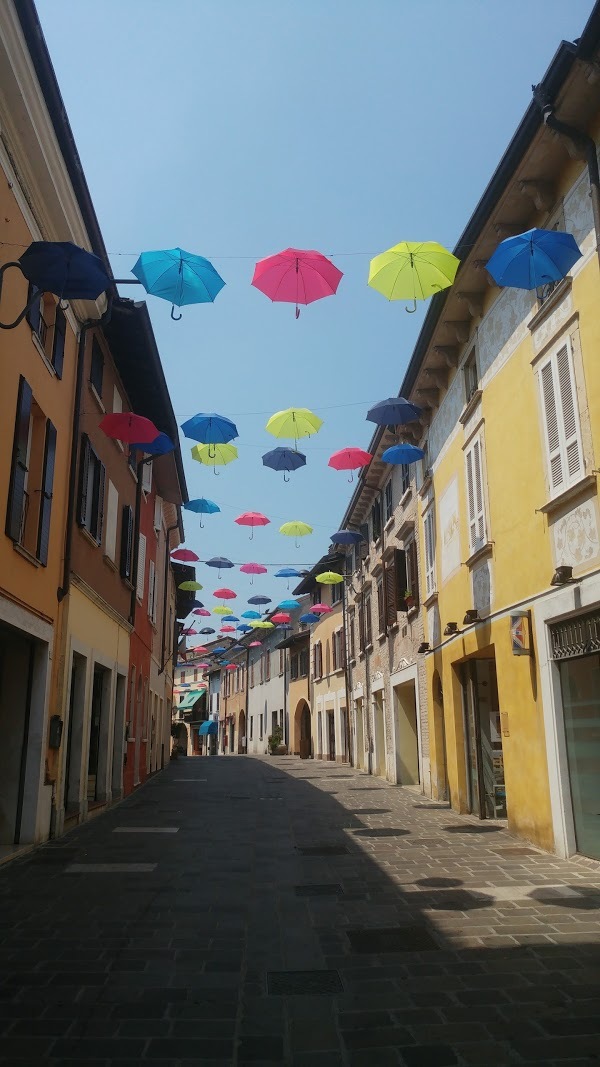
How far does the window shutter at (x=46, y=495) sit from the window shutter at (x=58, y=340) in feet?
3.24

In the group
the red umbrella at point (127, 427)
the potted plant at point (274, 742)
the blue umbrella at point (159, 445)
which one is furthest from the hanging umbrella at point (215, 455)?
the potted plant at point (274, 742)

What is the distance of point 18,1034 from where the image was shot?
4.16m

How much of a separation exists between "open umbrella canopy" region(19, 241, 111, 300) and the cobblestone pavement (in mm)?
5579

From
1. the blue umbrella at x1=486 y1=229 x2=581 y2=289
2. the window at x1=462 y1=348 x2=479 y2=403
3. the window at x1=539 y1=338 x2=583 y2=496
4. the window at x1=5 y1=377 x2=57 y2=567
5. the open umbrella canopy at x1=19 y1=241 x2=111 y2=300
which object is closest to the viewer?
the open umbrella canopy at x1=19 y1=241 x2=111 y2=300

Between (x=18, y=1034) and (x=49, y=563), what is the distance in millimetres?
7140

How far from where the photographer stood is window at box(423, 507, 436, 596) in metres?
16.5

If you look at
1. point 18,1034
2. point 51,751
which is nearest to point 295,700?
point 51,751

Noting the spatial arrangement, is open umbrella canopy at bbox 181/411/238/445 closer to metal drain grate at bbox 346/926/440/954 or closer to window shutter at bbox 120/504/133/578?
window shutter at bbox 120/504/133/578

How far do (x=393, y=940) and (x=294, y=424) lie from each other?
10.2m

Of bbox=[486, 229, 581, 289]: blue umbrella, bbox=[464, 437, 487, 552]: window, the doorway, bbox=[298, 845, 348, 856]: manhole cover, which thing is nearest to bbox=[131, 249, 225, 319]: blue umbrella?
bbox=[486, 229, 581, 289]: blue umbrella

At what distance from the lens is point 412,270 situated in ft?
31.9

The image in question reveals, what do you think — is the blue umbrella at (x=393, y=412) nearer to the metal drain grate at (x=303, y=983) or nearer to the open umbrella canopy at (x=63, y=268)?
the open umbrella canopy at (x=63, y=268)

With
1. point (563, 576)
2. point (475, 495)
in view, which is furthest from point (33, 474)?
point (475, 495)

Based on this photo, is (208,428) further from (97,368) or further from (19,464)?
(19,464)
